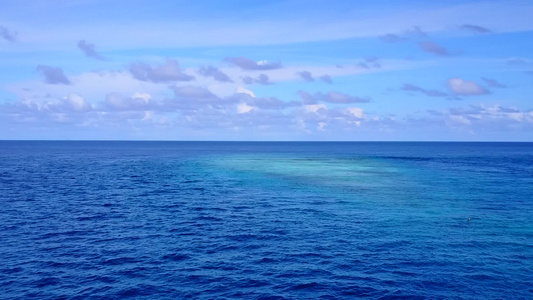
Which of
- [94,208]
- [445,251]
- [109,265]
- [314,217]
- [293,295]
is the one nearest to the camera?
[293,295]

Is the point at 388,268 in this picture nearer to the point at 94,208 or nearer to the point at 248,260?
the point at 248,260

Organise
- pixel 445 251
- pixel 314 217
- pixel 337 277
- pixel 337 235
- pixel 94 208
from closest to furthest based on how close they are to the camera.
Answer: pixel 337 277, pixel 445 251, pixel 337 235, pixel 314 217, pixel 94 208

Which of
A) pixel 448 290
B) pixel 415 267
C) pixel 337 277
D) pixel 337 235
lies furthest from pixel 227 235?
pixel 448 290

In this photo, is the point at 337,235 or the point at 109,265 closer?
the point at 109,265

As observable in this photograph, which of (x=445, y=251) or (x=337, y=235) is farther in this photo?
(x=337, y=235)

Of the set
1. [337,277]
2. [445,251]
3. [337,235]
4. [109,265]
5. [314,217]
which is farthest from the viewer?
[314,217]

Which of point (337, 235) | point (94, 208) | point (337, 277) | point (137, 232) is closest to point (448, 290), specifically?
point (337, 277)

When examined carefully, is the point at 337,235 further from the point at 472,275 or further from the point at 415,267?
the point at 472,275

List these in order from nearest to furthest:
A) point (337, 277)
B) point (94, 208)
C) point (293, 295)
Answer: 1. point (293, 295)
2. point (337, 277)
3. point (94, 208)
